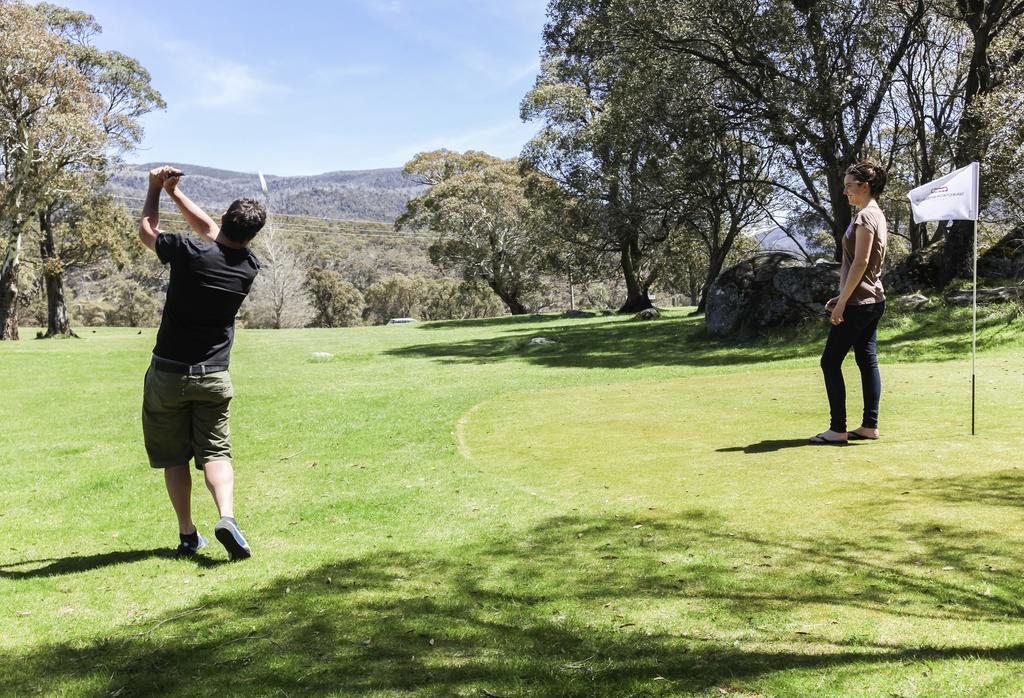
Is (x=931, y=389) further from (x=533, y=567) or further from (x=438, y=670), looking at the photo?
(x=438, y=670)

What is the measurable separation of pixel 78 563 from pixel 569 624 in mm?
3256

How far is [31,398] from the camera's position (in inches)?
506

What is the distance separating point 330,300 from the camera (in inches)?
2995

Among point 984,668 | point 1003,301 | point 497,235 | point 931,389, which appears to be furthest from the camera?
point 497,235

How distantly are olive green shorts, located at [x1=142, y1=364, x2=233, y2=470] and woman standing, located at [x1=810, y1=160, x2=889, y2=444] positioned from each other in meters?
4.85

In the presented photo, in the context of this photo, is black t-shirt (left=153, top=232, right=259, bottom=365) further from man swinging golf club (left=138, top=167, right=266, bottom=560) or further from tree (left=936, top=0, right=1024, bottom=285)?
tree (left=936, top=0, right=1024, bottom=285)

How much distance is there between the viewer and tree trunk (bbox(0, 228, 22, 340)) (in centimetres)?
2883

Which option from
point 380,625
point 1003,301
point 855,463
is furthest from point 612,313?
point 380,625

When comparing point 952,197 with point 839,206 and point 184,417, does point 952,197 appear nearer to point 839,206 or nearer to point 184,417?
point 184,417

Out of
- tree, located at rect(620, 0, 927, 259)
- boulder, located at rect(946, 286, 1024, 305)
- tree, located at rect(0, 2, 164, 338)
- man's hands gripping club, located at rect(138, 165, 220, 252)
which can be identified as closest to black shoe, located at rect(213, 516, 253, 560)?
man's hands gripping club, located at rect(138, 165, 220, 252)

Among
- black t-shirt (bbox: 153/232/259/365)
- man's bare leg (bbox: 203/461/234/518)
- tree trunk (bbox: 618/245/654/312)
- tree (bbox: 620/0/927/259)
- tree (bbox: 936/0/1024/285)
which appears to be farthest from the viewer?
tree trunk (bbox: 618/245/654/312)

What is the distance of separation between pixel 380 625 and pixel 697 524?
2.14 metres

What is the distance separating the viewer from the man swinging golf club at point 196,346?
438 cm

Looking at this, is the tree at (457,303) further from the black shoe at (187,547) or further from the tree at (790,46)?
the black shoe at (187,547)
